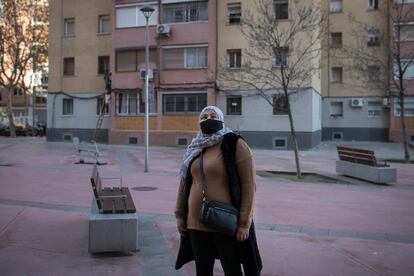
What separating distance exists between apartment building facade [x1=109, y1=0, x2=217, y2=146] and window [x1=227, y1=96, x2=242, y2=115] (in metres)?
1.05

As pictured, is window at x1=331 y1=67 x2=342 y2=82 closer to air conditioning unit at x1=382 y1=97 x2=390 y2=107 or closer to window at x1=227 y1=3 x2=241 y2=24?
air conditioning unit at x1=382 y1=97 x2=390 y2=107

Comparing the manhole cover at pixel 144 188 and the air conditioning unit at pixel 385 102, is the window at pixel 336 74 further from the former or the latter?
the manhole cover at pixel 144 188

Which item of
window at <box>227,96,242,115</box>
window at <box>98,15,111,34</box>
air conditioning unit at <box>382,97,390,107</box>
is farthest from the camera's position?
air conditioning unit at <box>382,97,390,107</box>

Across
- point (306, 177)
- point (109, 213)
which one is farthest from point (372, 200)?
point (109, 213)

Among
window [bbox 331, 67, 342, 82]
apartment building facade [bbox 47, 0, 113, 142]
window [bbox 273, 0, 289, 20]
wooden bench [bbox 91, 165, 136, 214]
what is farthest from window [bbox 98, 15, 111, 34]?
wooden bench [bbox 91, 165, 136, 214]

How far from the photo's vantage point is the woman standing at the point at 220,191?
373 cm

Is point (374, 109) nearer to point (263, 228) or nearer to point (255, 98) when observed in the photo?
point (255, 98)

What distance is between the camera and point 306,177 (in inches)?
574

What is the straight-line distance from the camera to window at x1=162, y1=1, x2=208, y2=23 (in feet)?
95.5

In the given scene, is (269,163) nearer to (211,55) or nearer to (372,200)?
(372,200)

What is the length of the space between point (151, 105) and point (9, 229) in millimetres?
22750

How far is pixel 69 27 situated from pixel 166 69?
358 inches

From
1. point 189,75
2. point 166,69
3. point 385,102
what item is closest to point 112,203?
point 189,75

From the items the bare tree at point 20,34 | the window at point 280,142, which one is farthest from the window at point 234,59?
the bare tree at point 20,34
